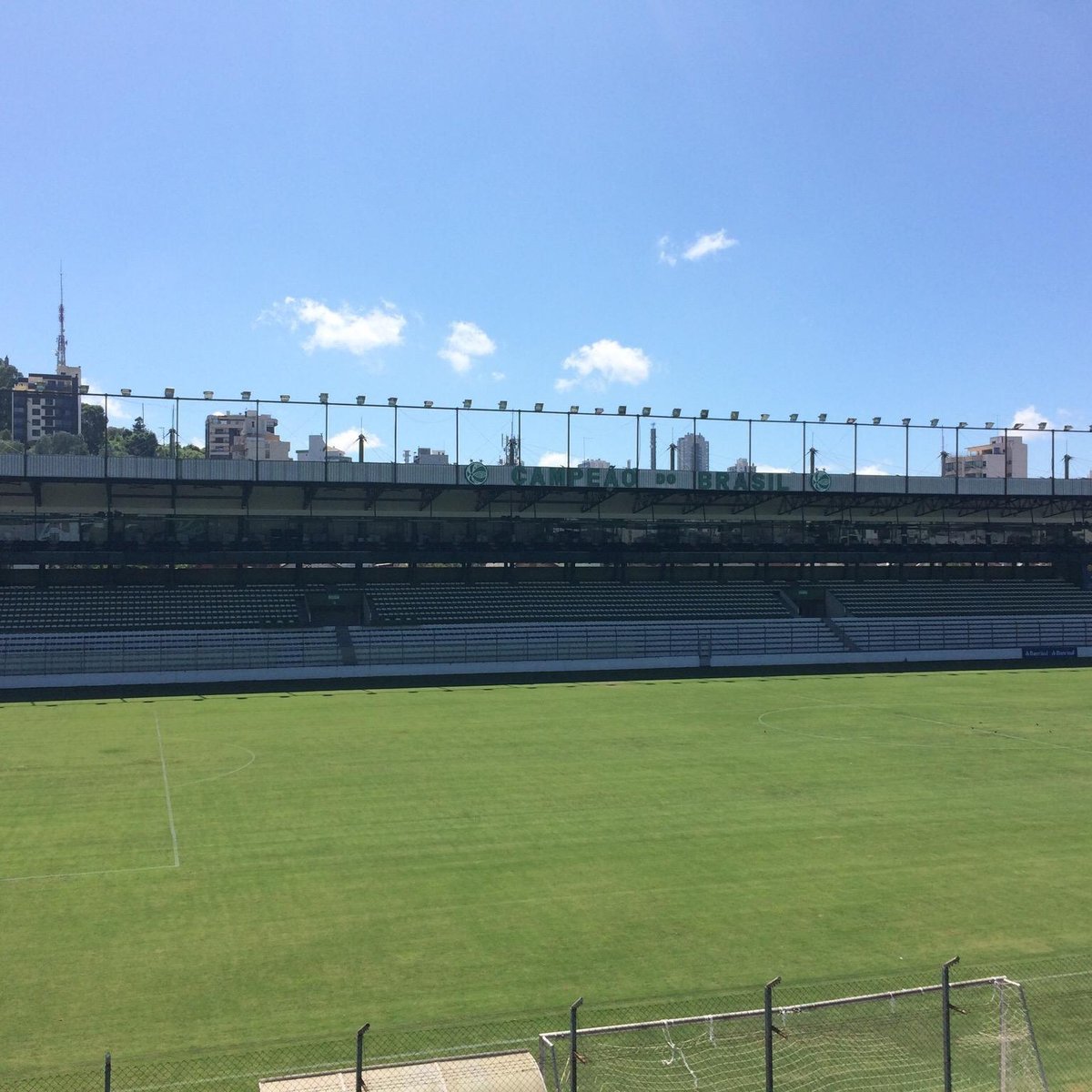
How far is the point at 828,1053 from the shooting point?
436 inches

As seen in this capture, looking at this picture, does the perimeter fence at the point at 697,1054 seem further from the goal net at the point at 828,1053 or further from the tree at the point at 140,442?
the tree at the point at 140,442

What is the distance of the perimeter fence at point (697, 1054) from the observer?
9758 millimetres

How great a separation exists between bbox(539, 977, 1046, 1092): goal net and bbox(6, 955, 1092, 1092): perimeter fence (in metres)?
0.02

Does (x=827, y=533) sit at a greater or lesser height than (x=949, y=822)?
greater

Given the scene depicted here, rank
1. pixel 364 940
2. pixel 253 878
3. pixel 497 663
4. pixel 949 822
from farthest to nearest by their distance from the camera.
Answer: pixel 497 663 < pixel 949 822 < pixel 253 878 < pixel 364 940

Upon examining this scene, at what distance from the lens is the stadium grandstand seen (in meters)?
47.9

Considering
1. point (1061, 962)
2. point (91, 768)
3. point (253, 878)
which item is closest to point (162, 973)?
point (253, 878)

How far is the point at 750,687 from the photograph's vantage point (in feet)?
141

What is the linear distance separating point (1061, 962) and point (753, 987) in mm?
4354

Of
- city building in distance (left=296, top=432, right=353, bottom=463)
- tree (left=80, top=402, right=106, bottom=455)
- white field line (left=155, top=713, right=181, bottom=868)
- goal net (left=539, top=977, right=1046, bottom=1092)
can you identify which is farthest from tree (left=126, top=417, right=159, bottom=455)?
goal net (left=539, top=977, right=1046, bottom=1092)

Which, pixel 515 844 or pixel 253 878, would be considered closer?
pixel 253 878

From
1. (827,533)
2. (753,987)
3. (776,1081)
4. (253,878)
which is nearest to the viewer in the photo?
(776,1081)

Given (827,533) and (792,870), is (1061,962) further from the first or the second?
(827,533)

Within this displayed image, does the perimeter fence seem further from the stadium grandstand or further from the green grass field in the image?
the stadium grandstand
